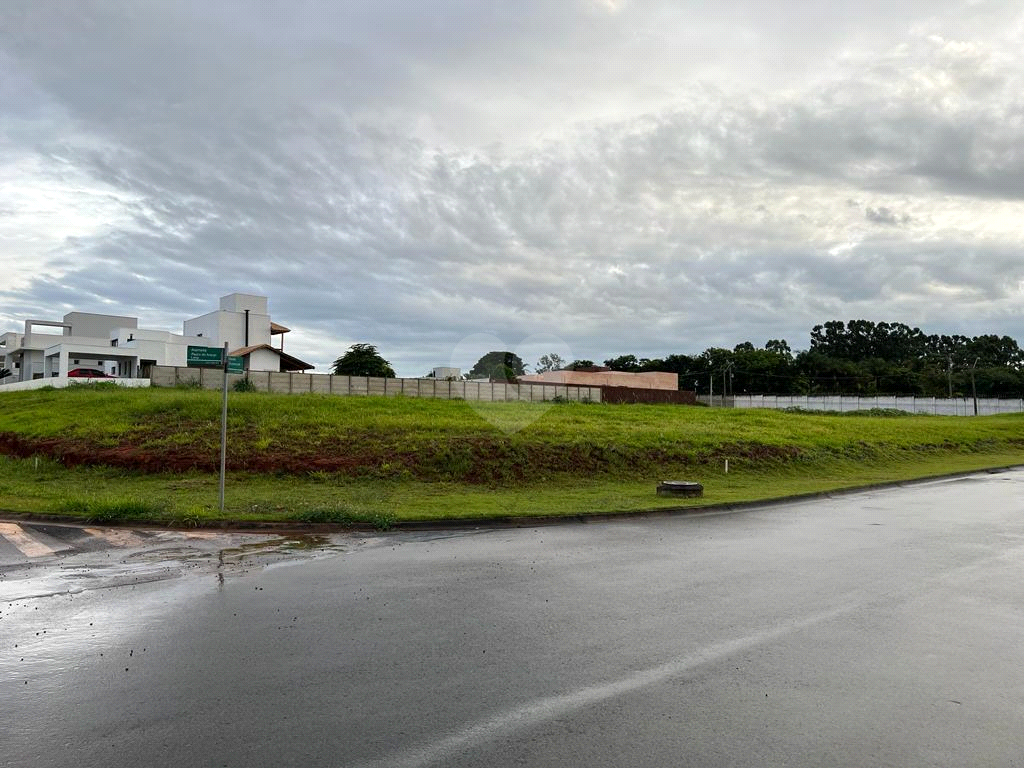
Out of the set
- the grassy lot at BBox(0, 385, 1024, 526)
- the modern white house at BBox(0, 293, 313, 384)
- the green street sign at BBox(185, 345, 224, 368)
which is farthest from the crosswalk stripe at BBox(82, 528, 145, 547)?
the modern white house at BBox(0, 293, 313, 384)

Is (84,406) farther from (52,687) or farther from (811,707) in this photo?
(811,707)

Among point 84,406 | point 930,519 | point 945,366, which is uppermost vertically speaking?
point 945,366

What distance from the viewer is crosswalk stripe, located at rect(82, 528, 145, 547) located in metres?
11.8

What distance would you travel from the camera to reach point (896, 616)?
7.32 m

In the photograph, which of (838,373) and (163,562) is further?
(838,373)

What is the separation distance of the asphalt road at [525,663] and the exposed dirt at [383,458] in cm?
1153

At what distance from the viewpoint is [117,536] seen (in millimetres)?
12477

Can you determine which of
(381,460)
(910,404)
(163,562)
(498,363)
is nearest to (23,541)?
(163,562)

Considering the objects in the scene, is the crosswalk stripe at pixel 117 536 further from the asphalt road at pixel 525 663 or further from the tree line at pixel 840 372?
the tree line at pixel 840 372

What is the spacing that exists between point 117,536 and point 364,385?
3655cm

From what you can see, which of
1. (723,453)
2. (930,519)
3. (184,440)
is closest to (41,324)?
(184,440)

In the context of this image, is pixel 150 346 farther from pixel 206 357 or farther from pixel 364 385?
pixel 206 357

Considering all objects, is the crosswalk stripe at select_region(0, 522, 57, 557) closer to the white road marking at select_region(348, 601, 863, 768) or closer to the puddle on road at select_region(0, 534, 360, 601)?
the puddle on road at select_region(0, 534, 360, 601)

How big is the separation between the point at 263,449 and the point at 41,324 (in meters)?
79.7
